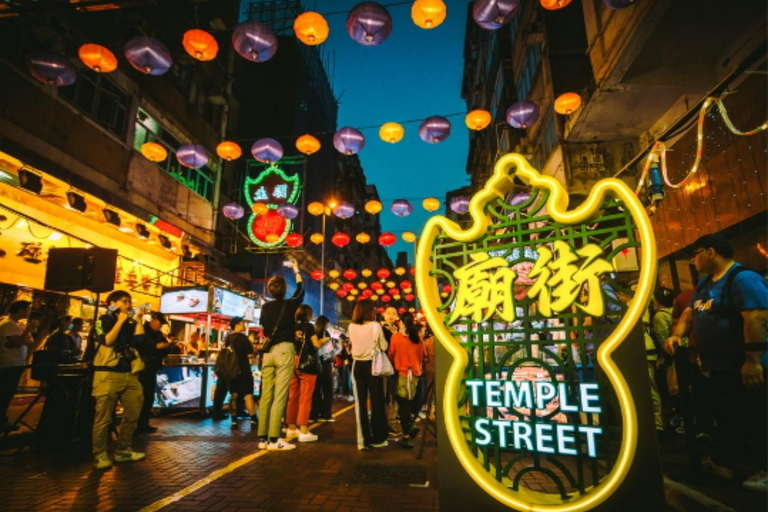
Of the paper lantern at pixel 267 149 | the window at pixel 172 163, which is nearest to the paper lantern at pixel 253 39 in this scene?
the paper lantern at pixel 267 149

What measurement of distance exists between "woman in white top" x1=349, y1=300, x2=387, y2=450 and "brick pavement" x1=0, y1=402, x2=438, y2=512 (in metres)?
0.27

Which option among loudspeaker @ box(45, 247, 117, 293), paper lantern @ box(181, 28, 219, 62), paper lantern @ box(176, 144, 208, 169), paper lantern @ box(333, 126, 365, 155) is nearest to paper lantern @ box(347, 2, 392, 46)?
paper lantern @ box(181, 28, 219, 62)

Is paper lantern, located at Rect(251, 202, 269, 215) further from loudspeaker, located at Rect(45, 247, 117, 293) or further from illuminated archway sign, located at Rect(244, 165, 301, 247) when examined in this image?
loudspeaker, located at Rect(45, 247, 117, 293)

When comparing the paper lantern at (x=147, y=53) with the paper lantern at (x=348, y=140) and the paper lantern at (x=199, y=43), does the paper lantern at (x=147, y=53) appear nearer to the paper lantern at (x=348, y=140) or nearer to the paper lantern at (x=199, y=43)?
the paper lantern at (x=199, y=43)

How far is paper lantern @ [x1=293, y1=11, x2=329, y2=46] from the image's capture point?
658 centimetres

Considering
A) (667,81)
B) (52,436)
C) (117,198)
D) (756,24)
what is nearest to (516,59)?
(667,81)

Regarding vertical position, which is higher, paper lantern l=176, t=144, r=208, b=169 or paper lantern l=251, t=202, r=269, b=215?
paper lantern l=251, t=202, r=269, b=215

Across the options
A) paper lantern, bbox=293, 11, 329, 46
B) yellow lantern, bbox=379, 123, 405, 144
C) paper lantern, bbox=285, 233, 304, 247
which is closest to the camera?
paper lantern, bbox=293, 11, 329, 46

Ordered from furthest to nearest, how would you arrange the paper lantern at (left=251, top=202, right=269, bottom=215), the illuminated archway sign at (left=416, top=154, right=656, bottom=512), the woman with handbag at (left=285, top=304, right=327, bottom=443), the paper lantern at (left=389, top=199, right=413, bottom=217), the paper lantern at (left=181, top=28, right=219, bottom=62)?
the paper lantern at (left=251, top=202, right=269, bottom=215) → the paper lantern at (left=389, top=199, right=413, bottom=217) → the paper lantern at (left=181, top=28, right=219, bottom=62) → the woman with handbag at (left=285, top=304, right=327, bottom=443) → the illuminated archway sign at (left=416, top=154, right=656, bottom=512)

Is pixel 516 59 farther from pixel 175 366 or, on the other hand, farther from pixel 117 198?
pixel 175 366

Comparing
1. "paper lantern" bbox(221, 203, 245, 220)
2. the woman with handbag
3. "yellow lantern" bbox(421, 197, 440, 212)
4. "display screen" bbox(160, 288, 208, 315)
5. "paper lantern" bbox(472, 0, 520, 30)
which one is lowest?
the woman with handbag

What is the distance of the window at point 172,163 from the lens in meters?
14.2

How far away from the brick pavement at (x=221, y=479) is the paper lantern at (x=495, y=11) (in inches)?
259

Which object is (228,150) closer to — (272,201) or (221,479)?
(272,201)
